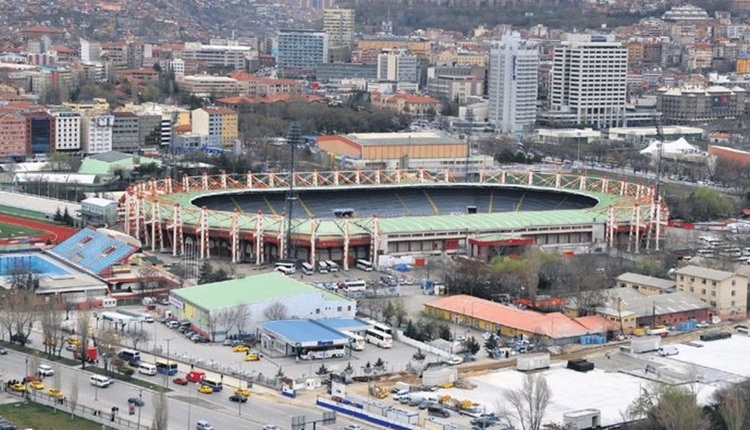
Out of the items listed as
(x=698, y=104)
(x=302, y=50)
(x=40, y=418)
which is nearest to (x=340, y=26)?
(x=302, y=50)

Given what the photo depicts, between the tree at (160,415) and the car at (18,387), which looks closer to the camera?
the tree at (160,415)

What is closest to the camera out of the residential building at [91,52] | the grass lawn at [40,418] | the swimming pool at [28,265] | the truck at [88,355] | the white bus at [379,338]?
the grass lawn at [40,418]

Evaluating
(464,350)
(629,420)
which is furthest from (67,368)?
(629,420)

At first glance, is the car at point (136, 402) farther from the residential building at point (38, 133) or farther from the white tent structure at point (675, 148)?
the white tent structure at point (675, 148)

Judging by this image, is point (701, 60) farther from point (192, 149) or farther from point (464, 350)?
point (464, 350)

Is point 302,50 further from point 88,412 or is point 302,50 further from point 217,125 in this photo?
point 88,412

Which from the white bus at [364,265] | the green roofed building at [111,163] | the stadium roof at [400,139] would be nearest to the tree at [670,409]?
the white bus at [364,265]
